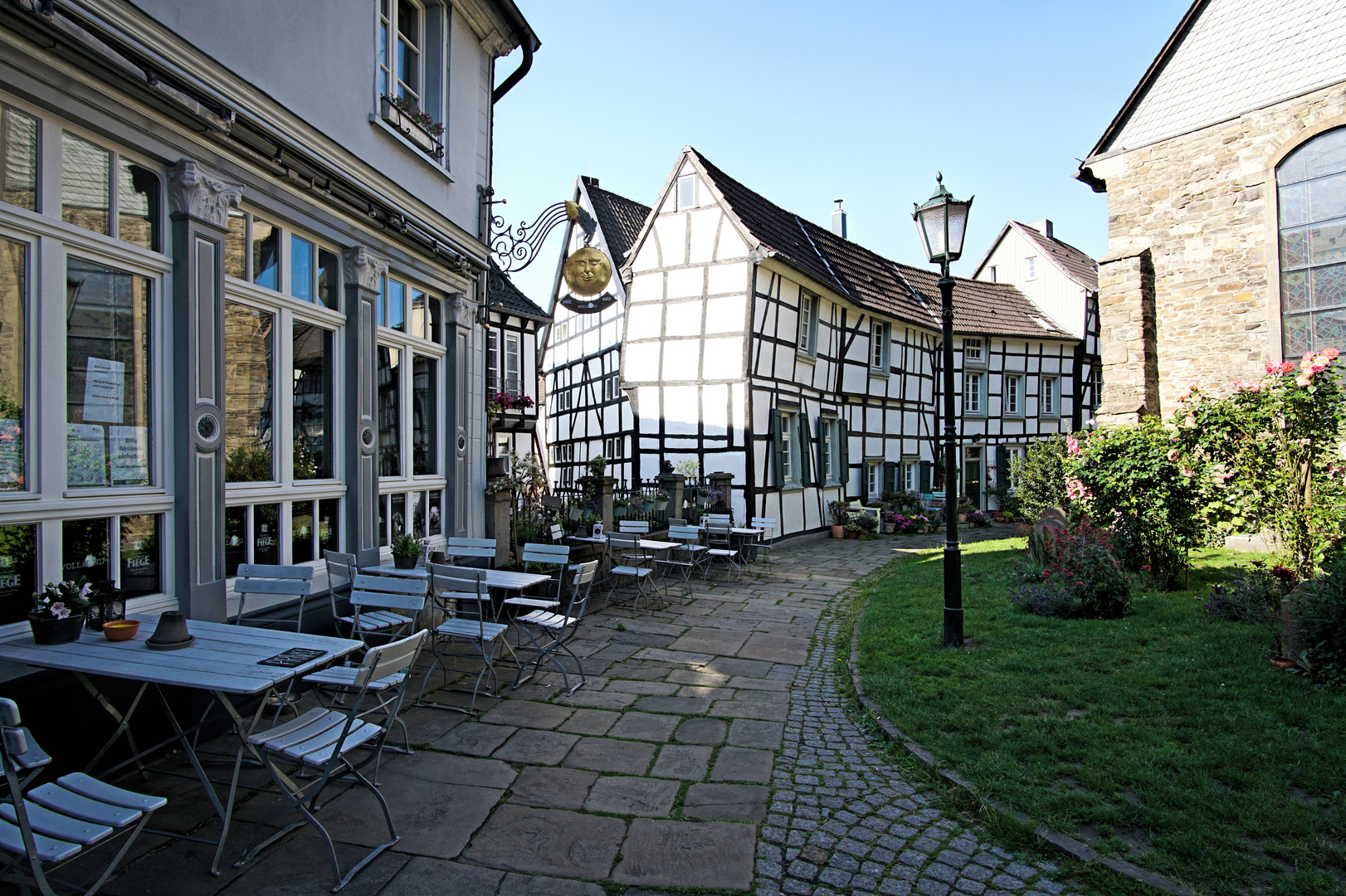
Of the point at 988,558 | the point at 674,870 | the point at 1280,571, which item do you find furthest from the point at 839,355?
the point at 674,870

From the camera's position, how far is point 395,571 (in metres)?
5.55

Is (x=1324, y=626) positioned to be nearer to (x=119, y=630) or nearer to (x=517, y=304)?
(x=119, y=630)

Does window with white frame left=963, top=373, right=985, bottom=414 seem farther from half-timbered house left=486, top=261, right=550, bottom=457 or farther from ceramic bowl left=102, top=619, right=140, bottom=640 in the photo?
ceramic bowl left=102, top=619, right=140, bottom=640

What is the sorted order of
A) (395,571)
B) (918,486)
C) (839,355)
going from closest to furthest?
(395,571) → (839,355) → (918,486)

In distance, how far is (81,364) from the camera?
12.3 ft

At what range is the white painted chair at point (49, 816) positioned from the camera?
7.07 feet

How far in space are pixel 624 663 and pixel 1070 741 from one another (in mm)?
3249

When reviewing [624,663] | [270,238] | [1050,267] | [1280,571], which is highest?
[1050,267]

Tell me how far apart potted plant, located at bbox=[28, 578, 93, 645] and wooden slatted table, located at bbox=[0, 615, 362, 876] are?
49 millimetres

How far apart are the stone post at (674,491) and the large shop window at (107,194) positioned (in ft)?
28.5

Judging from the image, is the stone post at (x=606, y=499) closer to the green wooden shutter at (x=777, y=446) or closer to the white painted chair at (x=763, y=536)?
the white painted chair at (x=763, y=536)

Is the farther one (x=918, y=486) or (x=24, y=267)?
(x=918, y=486)

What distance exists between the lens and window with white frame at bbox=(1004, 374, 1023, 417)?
945 inches

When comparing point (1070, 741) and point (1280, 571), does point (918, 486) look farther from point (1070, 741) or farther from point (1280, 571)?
point (1070, 741)
